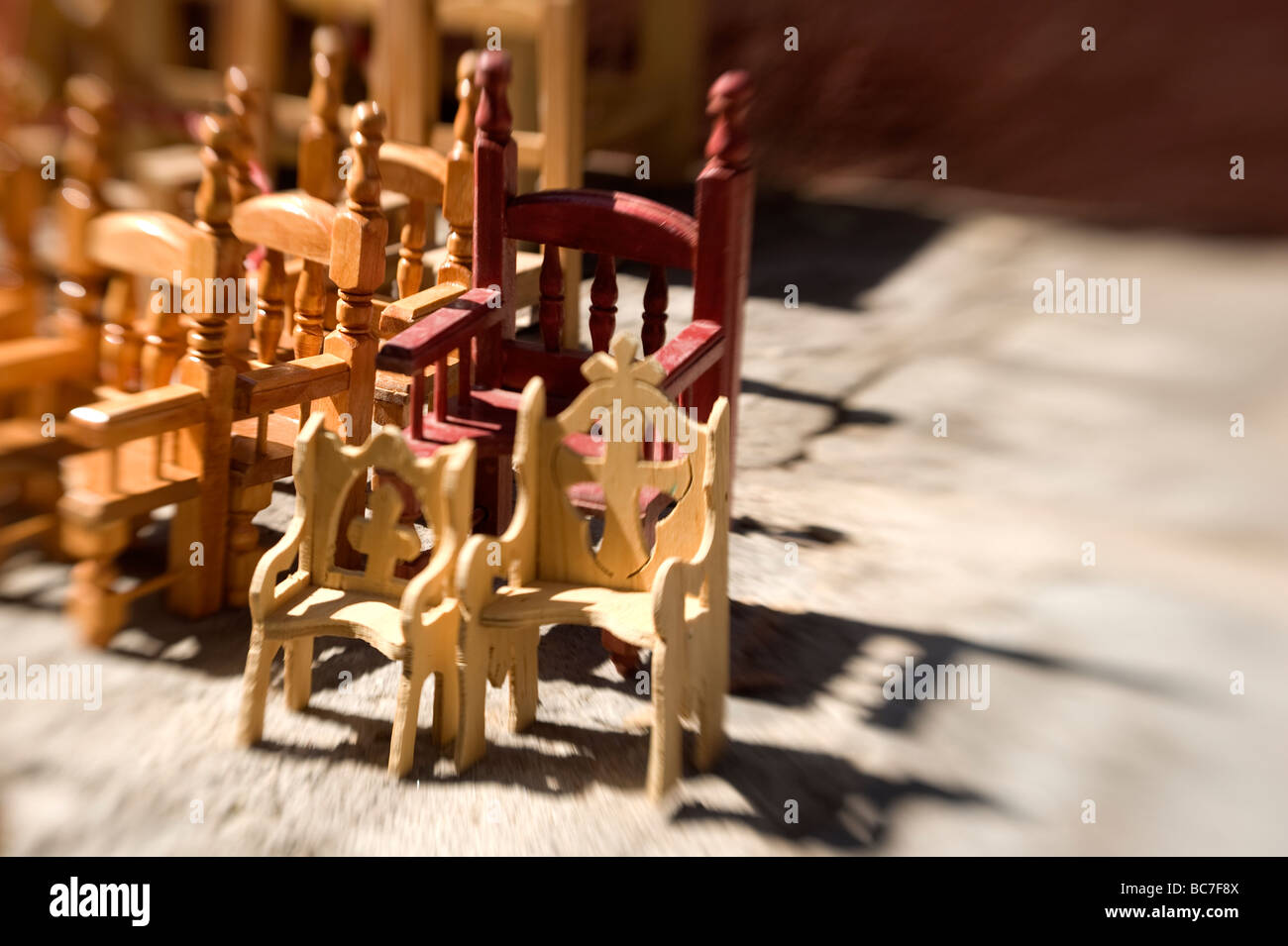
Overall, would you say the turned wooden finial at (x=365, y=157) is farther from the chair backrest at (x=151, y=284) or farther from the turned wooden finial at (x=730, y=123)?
the turned wooden finial at (x=730, y=123)

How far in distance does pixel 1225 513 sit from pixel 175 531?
381 centimetres

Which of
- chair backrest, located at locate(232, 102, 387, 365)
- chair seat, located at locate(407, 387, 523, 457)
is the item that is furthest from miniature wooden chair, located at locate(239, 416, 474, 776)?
chair backrest, located at locate(232, 102, 387, 365)

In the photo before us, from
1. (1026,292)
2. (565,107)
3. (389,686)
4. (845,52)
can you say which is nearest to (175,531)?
(389,686)

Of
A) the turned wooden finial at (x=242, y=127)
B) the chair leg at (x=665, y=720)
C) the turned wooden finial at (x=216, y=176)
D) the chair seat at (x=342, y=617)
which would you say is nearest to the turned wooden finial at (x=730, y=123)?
the turned wooden finial at (x=216, y=176)

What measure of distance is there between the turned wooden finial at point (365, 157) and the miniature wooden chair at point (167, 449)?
14.2 inches

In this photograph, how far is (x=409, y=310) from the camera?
155 inches

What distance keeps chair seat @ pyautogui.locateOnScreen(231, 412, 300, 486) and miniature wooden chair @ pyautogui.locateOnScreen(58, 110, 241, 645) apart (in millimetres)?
57

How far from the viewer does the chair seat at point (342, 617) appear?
3.19 meters

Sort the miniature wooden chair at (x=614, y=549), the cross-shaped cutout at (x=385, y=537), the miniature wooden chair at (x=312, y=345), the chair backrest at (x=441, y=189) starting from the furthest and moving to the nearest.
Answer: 1. the chair backrest at (x=441, y=189)
2. the miniature wooden chair at (x=312, y=345)
3. the cross-shaped cutout at (x=385, y=537)
4. the miniature wooden chair at (x=614, y=549)

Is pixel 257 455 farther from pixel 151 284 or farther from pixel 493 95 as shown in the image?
pixel 493 95

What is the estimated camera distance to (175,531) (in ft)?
12.6

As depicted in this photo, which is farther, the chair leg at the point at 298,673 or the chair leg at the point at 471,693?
the chair leg at the point at 298,673

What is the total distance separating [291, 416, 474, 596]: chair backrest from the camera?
3.21m

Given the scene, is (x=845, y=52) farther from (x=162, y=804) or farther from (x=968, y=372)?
(x=162, y=804)
